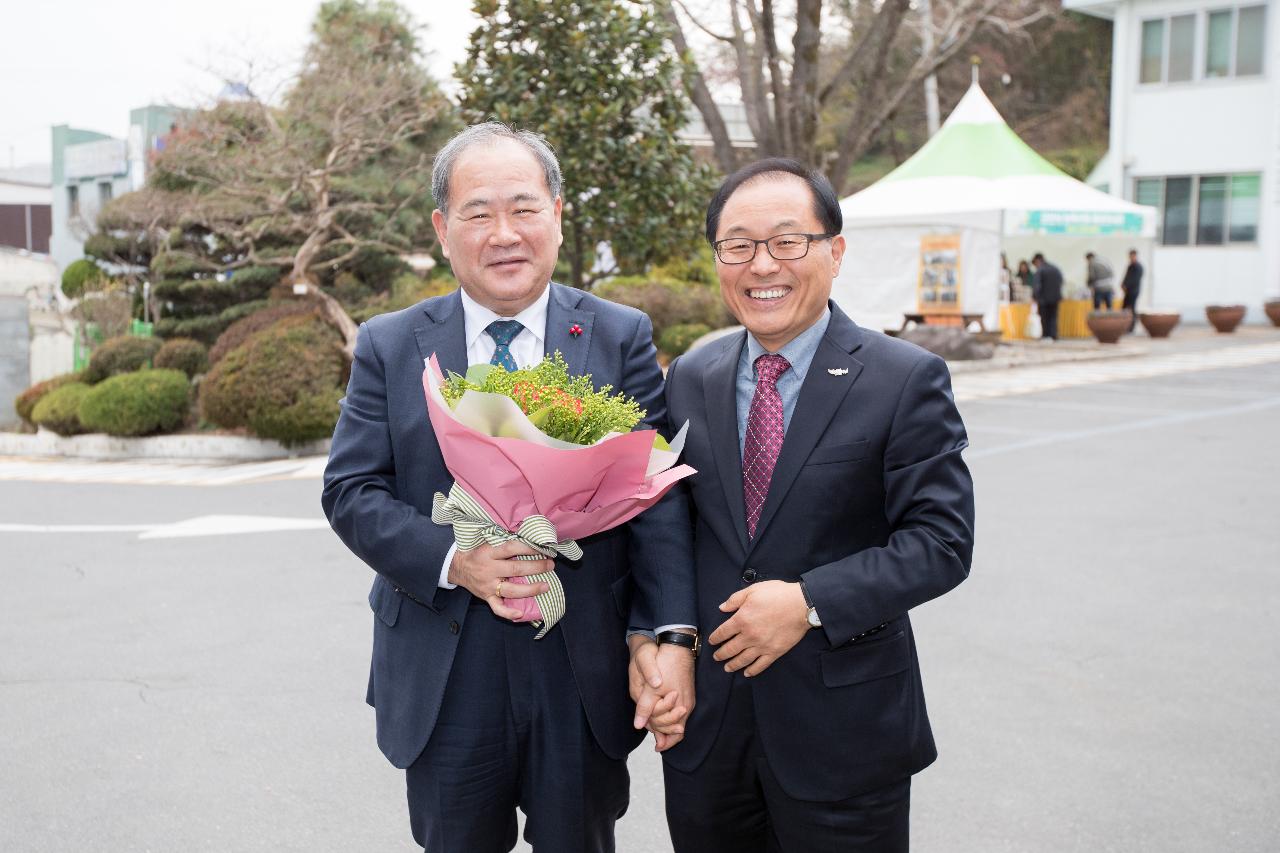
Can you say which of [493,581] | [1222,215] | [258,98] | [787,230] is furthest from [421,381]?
[1222,215]

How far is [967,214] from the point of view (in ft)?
66.8

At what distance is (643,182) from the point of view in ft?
43.0

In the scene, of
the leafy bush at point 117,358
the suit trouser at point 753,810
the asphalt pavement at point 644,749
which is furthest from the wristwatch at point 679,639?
the leafy bush at point 117,358

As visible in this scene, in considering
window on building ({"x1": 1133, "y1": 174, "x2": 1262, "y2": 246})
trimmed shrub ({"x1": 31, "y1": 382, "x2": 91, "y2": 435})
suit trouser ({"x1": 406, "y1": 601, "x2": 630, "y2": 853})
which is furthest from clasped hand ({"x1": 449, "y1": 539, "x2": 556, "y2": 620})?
window on building ({"x1": 1133, "y1": 174, "x2": 1262, "y2": 246})

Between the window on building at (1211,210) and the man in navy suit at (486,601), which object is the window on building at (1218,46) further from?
the man in navy suit at (486,601)

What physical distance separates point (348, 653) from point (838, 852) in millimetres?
3649

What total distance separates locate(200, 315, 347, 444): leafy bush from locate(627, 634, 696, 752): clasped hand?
1059 centimetres

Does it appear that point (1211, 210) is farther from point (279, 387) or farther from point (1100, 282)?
point (279, 387)

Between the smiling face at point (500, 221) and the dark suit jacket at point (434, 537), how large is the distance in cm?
15

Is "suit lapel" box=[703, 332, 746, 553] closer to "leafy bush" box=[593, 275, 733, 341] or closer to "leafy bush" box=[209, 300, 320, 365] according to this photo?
"leafy bush" box=[209, 300, 320, 365]

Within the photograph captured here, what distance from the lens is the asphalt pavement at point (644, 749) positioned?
12.6 feet

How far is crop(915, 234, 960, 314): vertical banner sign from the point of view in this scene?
20797mm

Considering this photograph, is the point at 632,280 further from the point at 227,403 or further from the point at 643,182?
the point at 227,403

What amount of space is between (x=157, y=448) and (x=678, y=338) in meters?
6.94
